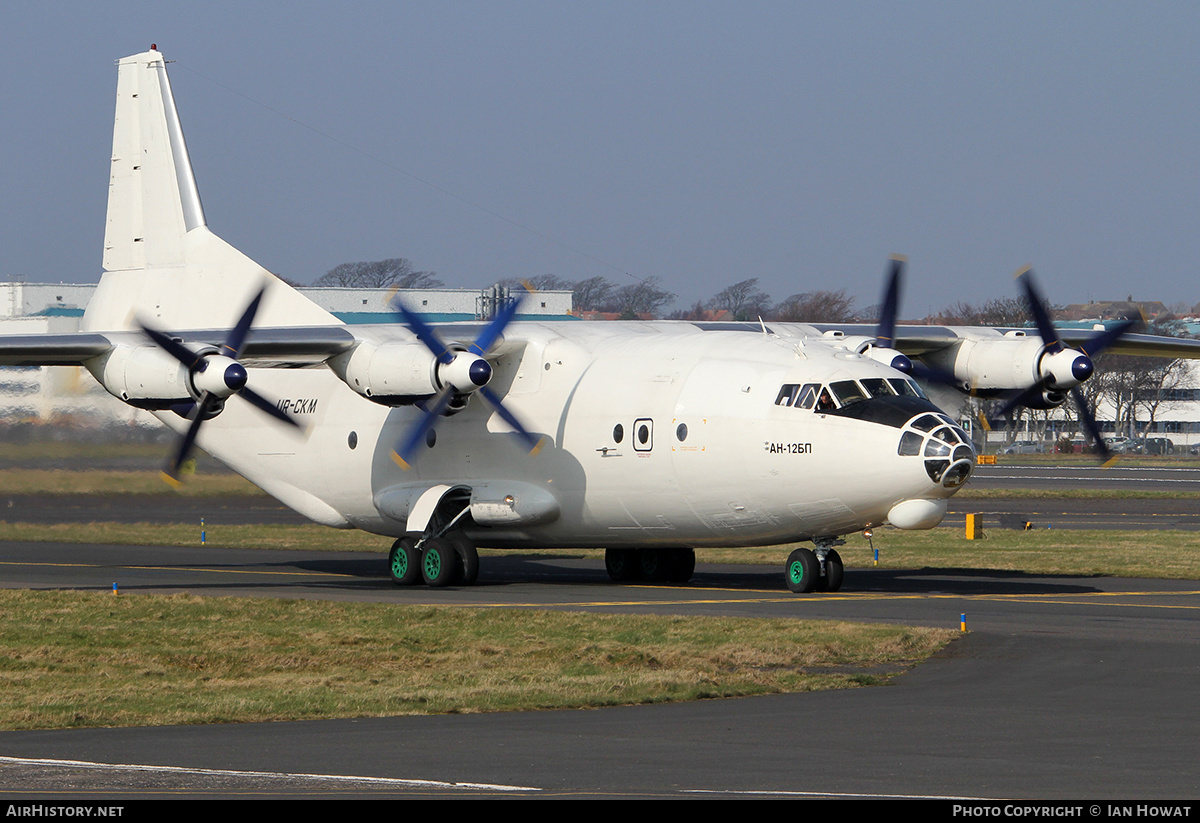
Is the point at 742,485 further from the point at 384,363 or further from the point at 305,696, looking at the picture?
the point at 305,696

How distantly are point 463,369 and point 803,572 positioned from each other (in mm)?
6211

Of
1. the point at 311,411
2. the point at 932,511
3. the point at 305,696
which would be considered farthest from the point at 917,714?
the point at 311,411

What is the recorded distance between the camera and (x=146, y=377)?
24.7 metres

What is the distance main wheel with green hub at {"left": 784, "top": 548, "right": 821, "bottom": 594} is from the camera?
23688mm

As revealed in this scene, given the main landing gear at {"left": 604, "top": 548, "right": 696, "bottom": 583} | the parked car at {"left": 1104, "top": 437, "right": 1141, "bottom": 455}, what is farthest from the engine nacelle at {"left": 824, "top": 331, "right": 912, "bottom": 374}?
the parked car at {"left": 1104, "top": 437, "right": 1141, "bottom": 455}

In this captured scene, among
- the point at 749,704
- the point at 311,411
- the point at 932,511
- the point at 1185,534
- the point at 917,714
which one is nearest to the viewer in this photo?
the point at 917,714

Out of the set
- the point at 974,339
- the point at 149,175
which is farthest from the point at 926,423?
the point at 149,175

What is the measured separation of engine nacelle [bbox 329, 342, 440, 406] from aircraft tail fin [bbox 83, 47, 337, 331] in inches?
232

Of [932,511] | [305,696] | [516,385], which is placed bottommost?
[305,696]

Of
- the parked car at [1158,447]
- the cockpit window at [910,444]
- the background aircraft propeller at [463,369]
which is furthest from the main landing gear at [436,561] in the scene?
the parked car at [1158,447]

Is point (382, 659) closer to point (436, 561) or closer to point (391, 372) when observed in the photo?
point (391, 372)

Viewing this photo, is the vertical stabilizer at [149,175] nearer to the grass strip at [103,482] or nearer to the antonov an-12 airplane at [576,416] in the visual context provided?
the antonov an-12 airplane at [576,416]

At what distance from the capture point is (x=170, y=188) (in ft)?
106

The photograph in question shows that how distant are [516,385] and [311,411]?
4.95m
